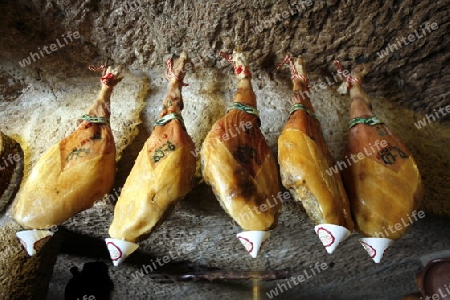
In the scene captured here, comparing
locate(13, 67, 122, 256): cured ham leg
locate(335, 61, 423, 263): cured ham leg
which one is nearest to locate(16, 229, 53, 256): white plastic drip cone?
locate(13, 67, 122, 256): cured ham leg

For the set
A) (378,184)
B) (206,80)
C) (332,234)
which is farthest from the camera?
(206,80)

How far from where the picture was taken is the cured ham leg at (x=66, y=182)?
3.24 ft

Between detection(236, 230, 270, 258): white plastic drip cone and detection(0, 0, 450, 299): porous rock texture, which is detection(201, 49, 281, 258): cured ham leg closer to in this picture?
detection(236, 230, 270, 258): white plastic drip cone

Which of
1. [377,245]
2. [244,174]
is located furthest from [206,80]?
[377,245]

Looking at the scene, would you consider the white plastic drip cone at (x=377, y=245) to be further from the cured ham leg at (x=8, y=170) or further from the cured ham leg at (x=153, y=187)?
the cured ham leg at (x=8, y=170)

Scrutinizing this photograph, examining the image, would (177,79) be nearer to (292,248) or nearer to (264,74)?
(264,74)

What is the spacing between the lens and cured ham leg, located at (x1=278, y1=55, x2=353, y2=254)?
90 cm

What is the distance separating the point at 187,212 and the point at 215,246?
1.23 feet

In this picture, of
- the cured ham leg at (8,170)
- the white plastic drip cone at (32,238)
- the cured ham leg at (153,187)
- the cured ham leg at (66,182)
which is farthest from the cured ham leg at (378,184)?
the cured ham leg at (8,170)

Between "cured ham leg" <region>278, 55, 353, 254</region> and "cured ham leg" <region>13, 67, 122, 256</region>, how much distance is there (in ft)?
1.74

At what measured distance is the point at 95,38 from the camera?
1414 millimetres

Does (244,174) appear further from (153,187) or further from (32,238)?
(32,238)

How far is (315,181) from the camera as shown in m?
0.93

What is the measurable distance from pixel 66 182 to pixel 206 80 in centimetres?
70
